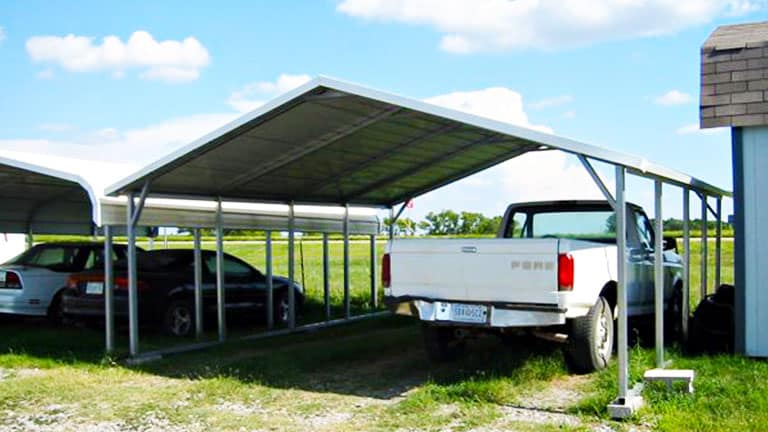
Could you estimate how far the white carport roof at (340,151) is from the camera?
834 centimetres

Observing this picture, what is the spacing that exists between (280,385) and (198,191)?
389 centimetres

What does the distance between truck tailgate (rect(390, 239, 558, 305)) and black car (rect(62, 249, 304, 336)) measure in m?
5.05

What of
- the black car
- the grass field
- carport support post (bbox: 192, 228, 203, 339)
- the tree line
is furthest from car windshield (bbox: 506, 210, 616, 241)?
the tree line

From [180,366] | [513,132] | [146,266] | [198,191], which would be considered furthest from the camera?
[146,266]

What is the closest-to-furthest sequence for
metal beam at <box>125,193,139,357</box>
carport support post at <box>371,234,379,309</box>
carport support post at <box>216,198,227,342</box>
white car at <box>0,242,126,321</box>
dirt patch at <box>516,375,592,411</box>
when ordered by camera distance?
dirt patch at <box>516,375,592,411</box>
metal beam at <box>125,193,139,357</box>
carport support post at <box>216,198,227,342</box>
white car at <box>0,242,126,321</box>
carport support post at <box>371,234,379,309</box>

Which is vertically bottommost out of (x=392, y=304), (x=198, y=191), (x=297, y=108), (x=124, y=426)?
(x=124, y=426)

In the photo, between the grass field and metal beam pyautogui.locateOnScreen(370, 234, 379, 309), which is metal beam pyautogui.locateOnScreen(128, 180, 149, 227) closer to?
the grass field

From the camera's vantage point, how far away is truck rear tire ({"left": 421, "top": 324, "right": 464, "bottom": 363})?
30.9 feet

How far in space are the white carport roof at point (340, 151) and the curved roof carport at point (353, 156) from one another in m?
0.01

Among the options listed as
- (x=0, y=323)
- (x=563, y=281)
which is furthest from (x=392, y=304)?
(x=0, y=323)

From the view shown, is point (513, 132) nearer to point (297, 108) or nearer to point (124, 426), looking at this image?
point (297, 108)

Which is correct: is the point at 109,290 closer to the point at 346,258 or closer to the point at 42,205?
the point at 346,258

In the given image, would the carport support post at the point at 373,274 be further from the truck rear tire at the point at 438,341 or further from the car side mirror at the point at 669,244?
the truck rear tire at the point at 438,341

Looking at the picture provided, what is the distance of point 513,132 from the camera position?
782 cm
